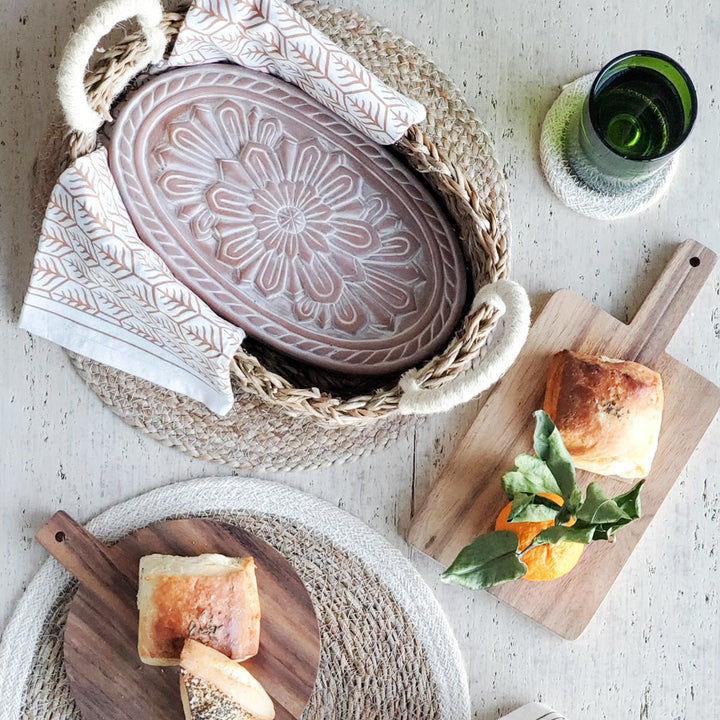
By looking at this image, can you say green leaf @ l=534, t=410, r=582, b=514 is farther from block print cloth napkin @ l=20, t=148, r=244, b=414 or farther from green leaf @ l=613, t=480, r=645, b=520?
block print cloth napkin @ l=20, t=148, r=244, b=414

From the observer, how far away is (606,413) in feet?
2.89

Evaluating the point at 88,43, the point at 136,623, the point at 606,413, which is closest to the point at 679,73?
the point at 606,413

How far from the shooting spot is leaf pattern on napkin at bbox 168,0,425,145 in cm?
81

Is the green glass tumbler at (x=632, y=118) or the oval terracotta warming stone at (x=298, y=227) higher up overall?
the green glass tumbler at (x=632, y=118)

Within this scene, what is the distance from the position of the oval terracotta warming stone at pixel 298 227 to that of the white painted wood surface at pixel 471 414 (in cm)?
13

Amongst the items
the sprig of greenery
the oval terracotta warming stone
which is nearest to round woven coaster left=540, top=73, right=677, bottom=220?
the oval terracotta warming stone

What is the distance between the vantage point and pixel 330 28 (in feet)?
3.08

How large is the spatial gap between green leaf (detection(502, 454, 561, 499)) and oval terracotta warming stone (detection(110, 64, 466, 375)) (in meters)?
0.15

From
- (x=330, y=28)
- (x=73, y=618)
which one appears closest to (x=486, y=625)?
(x=73, y=618)

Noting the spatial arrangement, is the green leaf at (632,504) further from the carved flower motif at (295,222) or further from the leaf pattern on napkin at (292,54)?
the leaf pattern on napkin at (292,54)

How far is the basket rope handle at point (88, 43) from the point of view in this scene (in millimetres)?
714

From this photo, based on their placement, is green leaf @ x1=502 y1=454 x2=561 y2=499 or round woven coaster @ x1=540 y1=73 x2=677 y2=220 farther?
round woven coaster @ x1=540 y1=73 x2=677 y2=220

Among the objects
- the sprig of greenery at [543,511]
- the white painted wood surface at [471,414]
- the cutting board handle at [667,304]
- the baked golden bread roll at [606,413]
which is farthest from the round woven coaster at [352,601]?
the cutting board handle at [667,304]

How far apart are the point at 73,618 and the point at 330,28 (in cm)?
68
